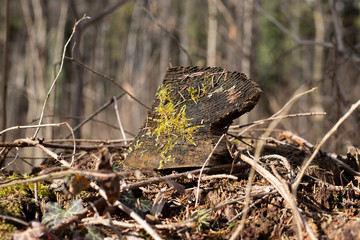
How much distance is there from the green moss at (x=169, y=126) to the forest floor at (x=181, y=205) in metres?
0.14

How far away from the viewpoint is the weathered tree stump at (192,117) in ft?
4.98

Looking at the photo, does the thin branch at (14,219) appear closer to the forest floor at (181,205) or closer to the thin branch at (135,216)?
the forest floor at (181,205)

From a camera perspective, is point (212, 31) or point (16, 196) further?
point (212, 31)

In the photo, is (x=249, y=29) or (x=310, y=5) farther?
(x=310, y=5)

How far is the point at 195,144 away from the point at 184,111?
207 mm

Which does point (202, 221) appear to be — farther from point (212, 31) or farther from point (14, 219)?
point (212, 31)

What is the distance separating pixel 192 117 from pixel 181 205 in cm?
47

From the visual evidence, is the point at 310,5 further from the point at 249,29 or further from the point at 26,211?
the point at 26,211

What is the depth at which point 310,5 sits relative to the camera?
13719mm

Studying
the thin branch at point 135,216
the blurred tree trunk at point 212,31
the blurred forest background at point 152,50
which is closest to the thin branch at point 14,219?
the thin branch at point 135,216

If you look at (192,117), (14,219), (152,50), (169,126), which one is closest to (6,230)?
(14,219)

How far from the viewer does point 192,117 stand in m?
1.62

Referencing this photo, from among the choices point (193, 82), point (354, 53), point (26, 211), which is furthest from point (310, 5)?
point (26, 211)

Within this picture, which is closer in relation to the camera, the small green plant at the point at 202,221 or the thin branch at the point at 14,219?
the thin branch at the point at 14,219
